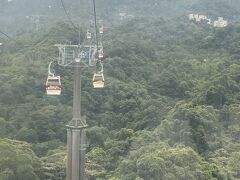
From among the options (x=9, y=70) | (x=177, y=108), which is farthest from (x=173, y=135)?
(x=9, y=70)

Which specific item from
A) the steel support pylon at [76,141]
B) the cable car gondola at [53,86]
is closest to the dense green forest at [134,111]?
the steel support pylon at [76,141]

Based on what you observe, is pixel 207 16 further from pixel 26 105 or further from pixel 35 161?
pixel 35 161

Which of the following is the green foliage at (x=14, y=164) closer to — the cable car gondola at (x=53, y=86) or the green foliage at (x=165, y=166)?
the green foliage at (x=165, y=166)

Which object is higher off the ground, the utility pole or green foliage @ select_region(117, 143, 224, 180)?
the utility pole

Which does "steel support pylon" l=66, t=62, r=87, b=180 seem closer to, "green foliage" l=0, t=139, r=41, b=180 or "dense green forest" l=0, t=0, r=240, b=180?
"dense green forest" l=0, t=0, r=240, b=180

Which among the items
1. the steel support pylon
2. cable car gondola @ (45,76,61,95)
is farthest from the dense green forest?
cable car gondola @ (45,76,61,95)

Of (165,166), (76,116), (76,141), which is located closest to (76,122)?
(76,116)

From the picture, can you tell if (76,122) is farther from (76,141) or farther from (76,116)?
(76,141)
